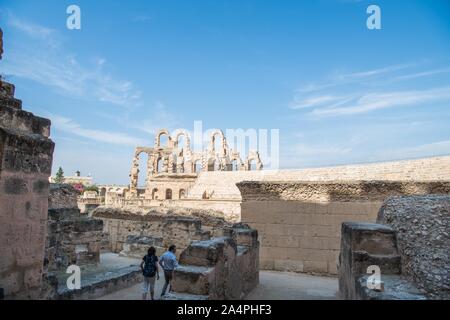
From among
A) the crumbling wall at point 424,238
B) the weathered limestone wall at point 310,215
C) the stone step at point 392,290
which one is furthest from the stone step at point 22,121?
the weathered limestone wall at point 310,215

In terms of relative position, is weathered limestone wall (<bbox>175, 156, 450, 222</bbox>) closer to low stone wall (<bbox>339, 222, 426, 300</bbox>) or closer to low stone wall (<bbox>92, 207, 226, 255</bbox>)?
low stone wall (<bbox>92, 207, 226, 255</bbox>)

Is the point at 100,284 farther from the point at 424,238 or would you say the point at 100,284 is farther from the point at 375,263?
the point at 424,238

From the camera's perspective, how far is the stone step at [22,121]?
4.09 metres

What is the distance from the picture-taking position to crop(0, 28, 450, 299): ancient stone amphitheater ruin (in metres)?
3.88

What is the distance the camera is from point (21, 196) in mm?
3945

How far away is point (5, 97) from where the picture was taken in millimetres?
Answer: 4250

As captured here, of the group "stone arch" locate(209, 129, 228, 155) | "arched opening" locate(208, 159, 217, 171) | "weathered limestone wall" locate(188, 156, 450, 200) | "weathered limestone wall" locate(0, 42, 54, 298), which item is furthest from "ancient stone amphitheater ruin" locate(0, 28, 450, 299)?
A: "stone arch" locate(209, 129, 228, 155)

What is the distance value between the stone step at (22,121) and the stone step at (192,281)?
8.80 ft

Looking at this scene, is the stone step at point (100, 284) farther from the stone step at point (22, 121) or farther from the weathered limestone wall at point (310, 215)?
the weathered limestone wall at point (310, 215)

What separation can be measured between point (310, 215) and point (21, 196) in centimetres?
705

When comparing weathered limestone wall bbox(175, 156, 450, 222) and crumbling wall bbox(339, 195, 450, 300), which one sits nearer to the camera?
crumbling wall bbox(339, 195, 450, 300)
